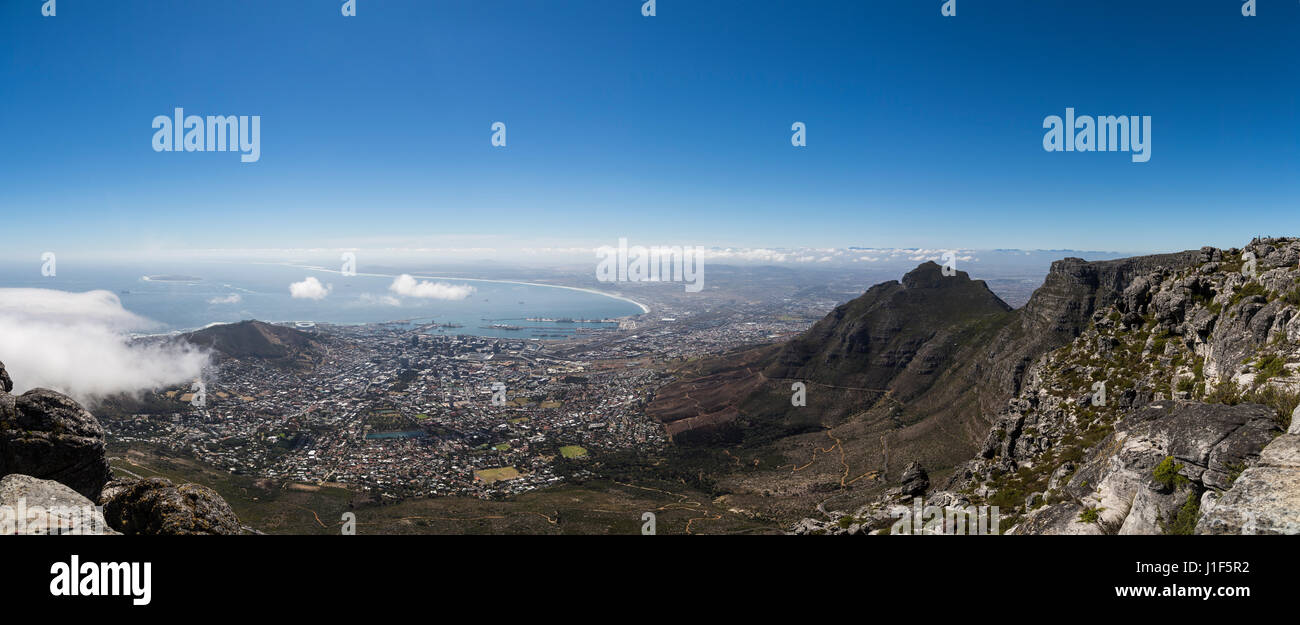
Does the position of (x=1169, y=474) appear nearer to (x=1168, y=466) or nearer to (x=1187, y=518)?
(x=1168, y=466)

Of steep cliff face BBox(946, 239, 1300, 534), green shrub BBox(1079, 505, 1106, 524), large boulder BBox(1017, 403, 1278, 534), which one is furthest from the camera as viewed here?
green shrub BBox(1079, 505, 1106, 524)

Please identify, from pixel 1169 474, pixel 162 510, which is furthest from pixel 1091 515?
pixel 162 510

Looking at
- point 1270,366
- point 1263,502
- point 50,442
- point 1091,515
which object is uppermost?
point 1270,366

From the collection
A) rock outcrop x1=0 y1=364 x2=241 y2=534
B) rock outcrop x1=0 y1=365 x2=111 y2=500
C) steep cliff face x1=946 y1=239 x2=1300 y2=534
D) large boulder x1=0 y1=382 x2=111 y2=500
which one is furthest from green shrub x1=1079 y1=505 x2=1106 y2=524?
large boulder x1=0 y1=382 x2=111 y2=500

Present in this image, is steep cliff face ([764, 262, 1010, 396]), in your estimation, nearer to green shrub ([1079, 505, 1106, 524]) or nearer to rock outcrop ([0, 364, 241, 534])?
green shrub ([1079, 505, 1106, 524])

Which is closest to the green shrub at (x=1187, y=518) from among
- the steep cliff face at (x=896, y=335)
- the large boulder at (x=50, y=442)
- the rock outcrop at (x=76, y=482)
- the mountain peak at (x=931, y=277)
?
the rock outcrop at (x=76, y=482)
